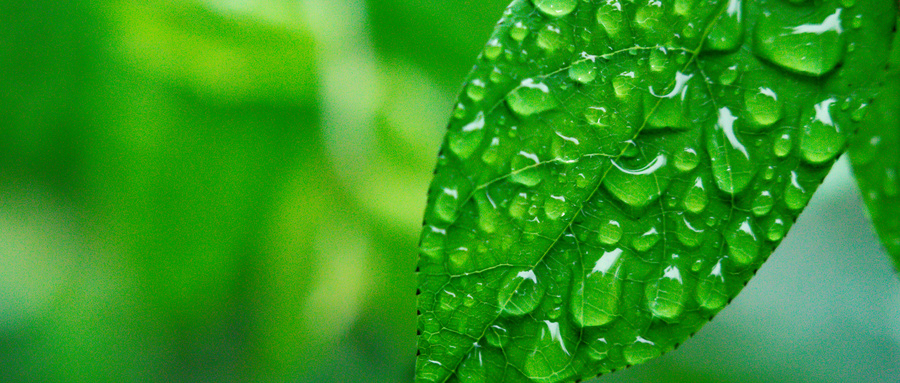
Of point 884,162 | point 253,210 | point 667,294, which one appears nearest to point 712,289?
point 667,294

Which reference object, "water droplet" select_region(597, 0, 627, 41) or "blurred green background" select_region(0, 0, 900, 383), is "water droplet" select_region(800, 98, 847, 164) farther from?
"blurred green background" select_region(0, 0, 900, 383)

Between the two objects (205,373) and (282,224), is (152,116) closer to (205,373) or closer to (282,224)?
(282,224)

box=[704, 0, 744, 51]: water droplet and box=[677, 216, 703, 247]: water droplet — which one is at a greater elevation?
A: box=[704, 0, 744, 51]: water droplet

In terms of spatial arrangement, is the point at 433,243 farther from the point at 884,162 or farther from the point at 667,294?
the point at 884,162

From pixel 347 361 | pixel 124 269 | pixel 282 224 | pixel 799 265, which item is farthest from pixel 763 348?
pixel 124 269

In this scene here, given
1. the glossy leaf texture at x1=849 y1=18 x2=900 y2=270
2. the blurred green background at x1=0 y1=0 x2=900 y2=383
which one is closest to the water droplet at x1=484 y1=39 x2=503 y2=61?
Result: the glossy leaf texture at x1=849 y1=18 x2=900 y2=270
